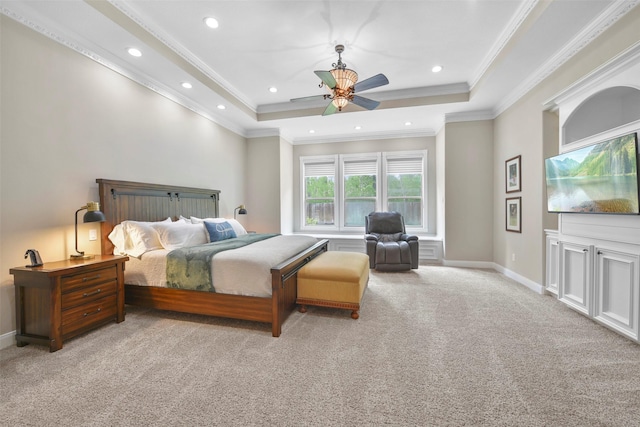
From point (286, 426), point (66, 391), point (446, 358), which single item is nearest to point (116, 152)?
point (66, 391)

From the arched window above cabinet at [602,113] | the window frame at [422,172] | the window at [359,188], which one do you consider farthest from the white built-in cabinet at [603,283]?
the window at [359,188]

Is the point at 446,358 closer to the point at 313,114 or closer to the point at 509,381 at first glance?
the point at 509,381

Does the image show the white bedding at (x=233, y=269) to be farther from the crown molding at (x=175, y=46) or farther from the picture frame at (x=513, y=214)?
the picture frame at (x=513, y=214)

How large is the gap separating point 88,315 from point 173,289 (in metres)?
0.71

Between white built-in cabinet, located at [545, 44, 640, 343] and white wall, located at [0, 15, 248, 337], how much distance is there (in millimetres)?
5174

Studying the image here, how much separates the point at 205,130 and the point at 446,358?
4.94 metres

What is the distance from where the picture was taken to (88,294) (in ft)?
8.27

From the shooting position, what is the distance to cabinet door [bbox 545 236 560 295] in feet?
11.3

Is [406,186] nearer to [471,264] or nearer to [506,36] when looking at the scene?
[471,264]

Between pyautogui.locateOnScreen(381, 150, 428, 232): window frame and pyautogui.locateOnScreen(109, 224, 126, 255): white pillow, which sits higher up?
pyautogui.locateOnScreen(381, 150, 428, 232): window frame

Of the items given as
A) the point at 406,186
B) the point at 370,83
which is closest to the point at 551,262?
the point at 370,83

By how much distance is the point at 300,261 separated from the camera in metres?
3.08

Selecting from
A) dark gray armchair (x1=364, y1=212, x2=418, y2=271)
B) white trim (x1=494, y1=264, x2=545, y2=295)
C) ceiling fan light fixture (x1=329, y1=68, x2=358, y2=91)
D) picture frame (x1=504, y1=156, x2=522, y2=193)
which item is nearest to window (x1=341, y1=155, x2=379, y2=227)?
dark gray armchair (x1=364, y1=212, x2=418, y2=271)

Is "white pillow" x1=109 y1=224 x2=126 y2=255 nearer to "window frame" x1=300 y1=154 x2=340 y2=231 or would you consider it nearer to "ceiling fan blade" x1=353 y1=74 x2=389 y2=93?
"ceiling fan blade" x1=353 y1=74 x2=389 y2=93
